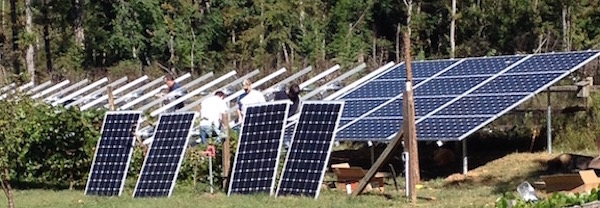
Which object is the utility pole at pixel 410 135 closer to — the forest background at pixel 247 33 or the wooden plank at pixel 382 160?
the wooden plank at pixel 382 160

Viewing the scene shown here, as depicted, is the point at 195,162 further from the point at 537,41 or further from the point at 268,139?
the point at 537,41

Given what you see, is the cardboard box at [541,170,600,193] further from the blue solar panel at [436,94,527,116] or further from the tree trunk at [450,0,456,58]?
the tree trunk at [450,0,456,58]

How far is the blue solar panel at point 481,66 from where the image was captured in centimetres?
1777

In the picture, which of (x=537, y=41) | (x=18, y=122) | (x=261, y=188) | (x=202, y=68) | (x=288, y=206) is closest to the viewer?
(x=288, y=206)

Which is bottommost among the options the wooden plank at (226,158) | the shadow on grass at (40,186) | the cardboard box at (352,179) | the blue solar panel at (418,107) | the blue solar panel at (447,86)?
the shadow on grass at (40,186)

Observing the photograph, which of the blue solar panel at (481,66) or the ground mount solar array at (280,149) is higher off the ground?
the blue solar panel at (481,66)

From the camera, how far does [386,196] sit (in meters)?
13.0

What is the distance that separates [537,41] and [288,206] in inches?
1049

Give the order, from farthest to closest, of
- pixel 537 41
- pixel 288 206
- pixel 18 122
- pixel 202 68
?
pixel 202 68 → pixel 537 41 → pixel 18 122 → pixel 288 206

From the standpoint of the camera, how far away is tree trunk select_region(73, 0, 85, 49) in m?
44.0

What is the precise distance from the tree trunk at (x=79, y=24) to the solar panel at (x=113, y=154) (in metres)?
29.1

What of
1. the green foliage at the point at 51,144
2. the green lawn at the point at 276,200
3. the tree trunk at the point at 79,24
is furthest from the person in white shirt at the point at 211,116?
the tree trunk at the point at 79,24

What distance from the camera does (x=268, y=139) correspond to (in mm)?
13836

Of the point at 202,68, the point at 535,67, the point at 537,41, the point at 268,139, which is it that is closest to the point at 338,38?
the point at 202,68
